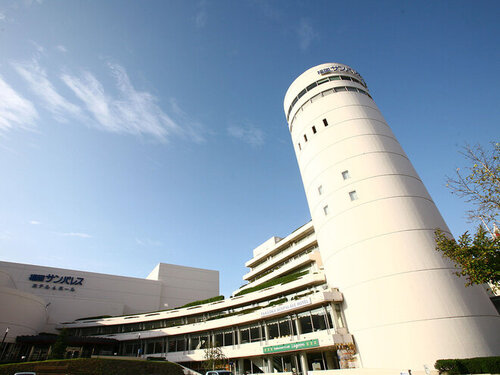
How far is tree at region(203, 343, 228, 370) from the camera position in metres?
37.0

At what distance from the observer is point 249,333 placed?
128ft

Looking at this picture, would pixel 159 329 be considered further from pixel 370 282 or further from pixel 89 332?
pixel 370 282

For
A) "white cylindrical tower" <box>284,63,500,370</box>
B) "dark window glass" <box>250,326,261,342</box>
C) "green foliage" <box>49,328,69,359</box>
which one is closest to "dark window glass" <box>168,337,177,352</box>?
"green foliage" <box>49,328,69,359</box>

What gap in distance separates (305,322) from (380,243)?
1311 centimetres

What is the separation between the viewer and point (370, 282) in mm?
26906

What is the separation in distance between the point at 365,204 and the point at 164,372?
90.4 feet

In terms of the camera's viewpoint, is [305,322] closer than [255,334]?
Yes

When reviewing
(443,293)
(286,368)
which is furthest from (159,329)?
(443,293)

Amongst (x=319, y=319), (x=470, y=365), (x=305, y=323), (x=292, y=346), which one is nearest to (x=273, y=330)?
(x=292, y=346)

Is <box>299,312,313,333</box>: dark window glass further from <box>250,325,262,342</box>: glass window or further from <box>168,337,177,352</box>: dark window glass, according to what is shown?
<box>168,337,177,352</box>: dark window glass

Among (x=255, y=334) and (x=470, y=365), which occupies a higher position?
(x=255, y=334)

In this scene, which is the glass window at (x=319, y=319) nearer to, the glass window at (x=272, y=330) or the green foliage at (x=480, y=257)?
the glass window at (x=272, y=330)

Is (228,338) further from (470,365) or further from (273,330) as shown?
(470,365)

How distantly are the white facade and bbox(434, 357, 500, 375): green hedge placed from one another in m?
58.6
